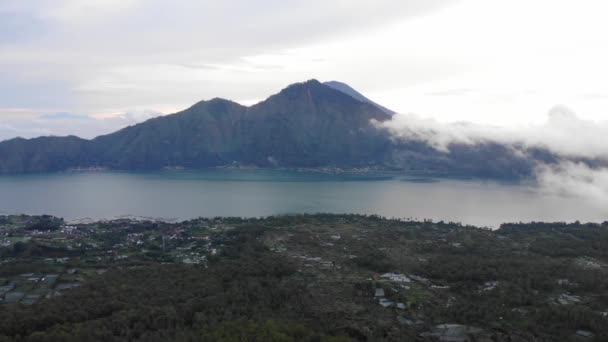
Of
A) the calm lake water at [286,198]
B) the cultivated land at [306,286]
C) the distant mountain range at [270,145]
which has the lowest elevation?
the cultivated land at [306,286]

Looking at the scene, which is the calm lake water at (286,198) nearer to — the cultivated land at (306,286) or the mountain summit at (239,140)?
the cultivated land at (306,286)

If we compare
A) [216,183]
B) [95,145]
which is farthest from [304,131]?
[95,145]

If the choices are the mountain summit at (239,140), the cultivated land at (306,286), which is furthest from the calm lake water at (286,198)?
the mountain summit at (239,140)

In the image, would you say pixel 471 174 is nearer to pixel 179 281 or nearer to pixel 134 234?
pixel 134 234

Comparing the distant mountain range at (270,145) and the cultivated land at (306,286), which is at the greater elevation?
the distant mountain range at (270,145)

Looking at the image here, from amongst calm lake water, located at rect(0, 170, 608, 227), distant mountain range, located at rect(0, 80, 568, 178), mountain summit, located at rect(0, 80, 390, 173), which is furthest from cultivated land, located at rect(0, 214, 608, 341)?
mountain summit, located at rect(0, 80, 390, 173)

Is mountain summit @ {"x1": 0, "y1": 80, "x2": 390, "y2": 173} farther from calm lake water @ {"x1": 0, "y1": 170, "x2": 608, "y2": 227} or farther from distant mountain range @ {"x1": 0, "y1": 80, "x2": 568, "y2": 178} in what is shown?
calm lake water @ {"x1": 0, "y1": 170, "x2": 608, "y2": 227}

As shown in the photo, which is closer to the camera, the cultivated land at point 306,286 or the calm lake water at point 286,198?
the cultivated land at point 306,286
